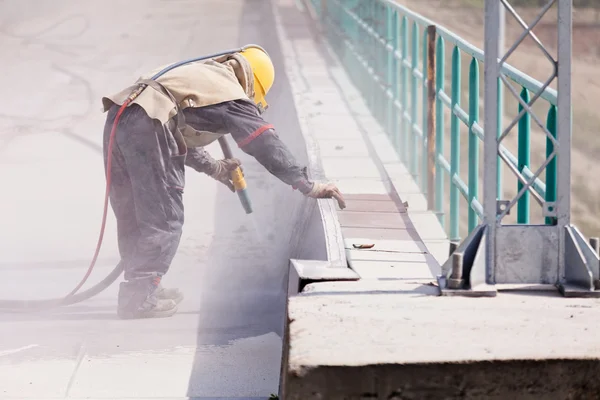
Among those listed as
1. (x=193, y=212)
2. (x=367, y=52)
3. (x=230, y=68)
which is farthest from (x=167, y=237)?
(x=367, y=52)

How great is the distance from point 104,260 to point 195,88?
266 cm

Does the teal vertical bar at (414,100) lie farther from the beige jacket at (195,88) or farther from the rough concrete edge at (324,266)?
the beige jacket at (195,88)

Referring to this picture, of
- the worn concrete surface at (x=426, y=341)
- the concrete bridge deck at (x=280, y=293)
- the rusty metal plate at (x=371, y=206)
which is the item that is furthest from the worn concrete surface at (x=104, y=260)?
the worn concrete surface at (x=426, y=341)

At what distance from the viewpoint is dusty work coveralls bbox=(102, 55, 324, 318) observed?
5.52 metres

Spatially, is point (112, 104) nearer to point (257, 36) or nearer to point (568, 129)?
point (568, 129)

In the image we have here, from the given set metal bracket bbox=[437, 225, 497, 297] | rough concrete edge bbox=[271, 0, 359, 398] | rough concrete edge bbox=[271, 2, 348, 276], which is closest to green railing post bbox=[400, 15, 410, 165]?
rough concrete edge bbox=[271, 2, 348, 276]

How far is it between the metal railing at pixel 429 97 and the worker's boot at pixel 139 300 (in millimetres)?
1859

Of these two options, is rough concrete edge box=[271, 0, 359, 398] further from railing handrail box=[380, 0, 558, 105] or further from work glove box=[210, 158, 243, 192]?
railing handrail box=[380, 0, 558, 105]

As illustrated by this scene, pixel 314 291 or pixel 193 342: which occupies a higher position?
pixel 314 291

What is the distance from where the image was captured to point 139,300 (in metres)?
6.05

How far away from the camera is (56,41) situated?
19328 mm

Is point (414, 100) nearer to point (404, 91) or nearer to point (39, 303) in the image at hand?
point (404, 91)

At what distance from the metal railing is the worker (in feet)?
3.34

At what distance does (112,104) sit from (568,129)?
2.66m
